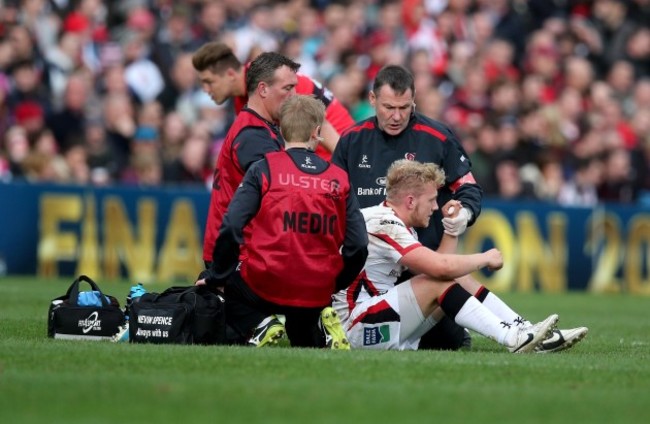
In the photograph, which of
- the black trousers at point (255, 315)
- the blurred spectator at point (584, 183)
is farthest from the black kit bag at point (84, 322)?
the blurred spectator at point (584, 183)

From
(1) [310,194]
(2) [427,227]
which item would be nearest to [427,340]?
(2) [427,227]

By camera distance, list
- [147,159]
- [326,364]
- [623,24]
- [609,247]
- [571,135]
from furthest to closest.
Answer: [623,24] < [571,135] < [609,247] < [147,159] < [326,364]

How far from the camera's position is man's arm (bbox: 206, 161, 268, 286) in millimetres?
9133

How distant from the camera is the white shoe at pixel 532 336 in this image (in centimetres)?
959

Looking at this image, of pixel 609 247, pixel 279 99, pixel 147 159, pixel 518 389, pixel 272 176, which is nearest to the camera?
pixel 518 389

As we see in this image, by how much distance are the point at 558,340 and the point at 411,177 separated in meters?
1.51

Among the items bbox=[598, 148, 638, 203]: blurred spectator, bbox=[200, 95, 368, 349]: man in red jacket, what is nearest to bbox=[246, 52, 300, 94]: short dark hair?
bbox=[200, 95, 368, 349]: man in red jacket

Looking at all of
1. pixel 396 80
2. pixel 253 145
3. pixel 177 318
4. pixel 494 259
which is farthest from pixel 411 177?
pixel 177 318

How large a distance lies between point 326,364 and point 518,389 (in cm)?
126

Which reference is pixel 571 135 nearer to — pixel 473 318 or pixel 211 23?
pixel 211 23

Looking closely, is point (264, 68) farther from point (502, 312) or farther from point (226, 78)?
point (502, 312)

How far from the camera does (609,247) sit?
68.7 ft

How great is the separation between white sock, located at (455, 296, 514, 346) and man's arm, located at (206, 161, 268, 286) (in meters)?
1.57

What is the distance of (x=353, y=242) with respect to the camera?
943 cm
